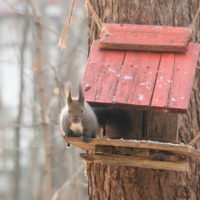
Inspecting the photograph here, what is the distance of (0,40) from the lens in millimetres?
12219

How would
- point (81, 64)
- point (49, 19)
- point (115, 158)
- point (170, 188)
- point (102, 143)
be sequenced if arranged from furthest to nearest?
point (49, 19)
point (81, 64)
point (170, 188)
point (115, 158)
point (102, 143)

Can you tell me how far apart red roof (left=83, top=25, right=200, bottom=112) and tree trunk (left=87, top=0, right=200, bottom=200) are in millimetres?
416

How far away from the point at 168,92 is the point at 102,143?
40cm

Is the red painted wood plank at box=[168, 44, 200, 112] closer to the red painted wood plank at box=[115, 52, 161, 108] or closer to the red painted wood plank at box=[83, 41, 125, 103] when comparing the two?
the red painted wood plank at box=[115, 52, 161, 108]

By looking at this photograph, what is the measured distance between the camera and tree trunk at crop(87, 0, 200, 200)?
3.03m

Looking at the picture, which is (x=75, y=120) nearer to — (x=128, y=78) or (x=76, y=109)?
(x=76, y=109)

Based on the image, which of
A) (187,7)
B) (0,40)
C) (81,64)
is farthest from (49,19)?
(187,7)

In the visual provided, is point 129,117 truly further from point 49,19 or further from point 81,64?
point 49,19

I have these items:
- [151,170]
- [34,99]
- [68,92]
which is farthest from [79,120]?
[34,99]

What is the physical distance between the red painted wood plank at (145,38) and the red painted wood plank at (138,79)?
0.05 metres

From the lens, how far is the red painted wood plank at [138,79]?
101 inches

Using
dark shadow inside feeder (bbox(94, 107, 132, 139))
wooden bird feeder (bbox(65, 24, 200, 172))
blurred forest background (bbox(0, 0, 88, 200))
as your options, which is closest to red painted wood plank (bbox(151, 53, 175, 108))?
wooden bird feeder (bbox(65, 24, 200, 172))

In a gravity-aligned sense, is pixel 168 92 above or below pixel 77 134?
above

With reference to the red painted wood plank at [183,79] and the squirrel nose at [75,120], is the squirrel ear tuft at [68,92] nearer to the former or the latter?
the squirrel nose at [75,120]
